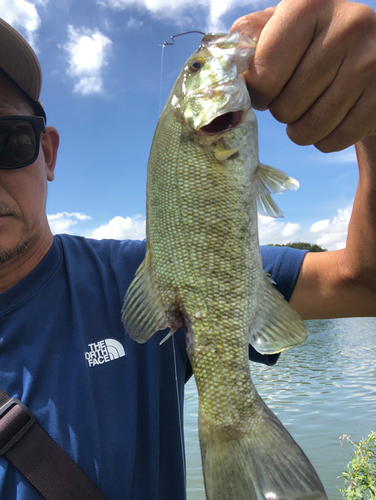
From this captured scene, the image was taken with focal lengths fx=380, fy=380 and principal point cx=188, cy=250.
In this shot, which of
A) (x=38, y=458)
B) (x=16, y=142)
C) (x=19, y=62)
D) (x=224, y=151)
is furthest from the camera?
(x=19, y=62)

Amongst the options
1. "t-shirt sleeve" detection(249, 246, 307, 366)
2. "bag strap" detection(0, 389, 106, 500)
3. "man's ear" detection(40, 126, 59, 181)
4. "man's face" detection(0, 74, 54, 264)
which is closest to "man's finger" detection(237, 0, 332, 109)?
"t-shirt sleeve" detection(249, 246, 307, 366)

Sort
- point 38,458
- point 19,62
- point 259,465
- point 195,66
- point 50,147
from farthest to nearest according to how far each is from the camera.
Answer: point 50,147, point 19,62, point 38,458, point 195,66, point 259,465

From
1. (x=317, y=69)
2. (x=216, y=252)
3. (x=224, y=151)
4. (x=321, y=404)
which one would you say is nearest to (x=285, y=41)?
(x=317, y=69)

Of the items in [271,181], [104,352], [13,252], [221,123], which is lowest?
[104,352]

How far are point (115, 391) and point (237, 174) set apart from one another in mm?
1240

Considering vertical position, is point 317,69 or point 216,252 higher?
point 317,69

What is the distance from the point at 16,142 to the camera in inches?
84.7

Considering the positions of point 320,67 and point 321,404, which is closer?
point 320,67

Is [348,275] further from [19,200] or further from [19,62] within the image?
[19,62]

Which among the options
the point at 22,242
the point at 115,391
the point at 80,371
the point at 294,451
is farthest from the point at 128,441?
the point at 22,242

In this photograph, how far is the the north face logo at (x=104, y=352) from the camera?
6.44ft

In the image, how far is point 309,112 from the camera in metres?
1.38

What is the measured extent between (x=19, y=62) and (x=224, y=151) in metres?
1.80

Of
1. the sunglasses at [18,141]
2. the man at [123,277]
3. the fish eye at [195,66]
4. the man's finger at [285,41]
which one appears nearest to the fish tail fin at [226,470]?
the man at [123,277]
